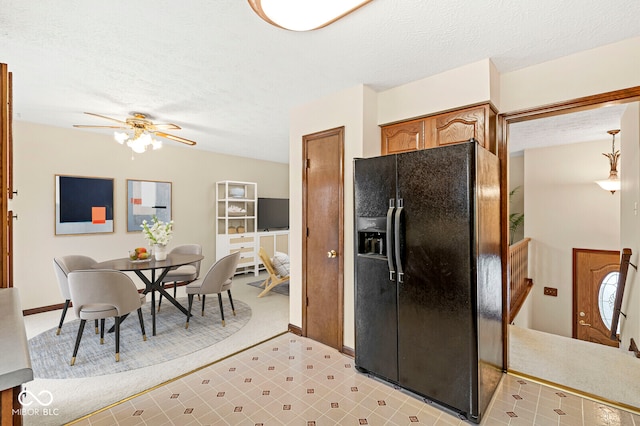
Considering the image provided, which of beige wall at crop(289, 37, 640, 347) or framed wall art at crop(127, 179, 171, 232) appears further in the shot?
framed wall art at crop(127, 179, 171, 232)

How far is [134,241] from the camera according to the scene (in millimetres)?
4945

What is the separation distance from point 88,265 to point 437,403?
407cm

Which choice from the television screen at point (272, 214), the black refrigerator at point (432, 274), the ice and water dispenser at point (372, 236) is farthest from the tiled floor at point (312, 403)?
the television screen at point (272, 214)

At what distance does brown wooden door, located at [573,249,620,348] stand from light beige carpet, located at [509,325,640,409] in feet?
8.07

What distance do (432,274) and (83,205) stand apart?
4881 millimetres

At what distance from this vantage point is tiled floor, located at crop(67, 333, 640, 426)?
2008 millimetres

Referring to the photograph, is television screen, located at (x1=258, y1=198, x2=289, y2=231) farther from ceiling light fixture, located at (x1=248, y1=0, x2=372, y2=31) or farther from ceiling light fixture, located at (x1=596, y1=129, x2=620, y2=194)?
ceiling light fixture, located at (x1=596, y1=129, x2=620, y2=194)

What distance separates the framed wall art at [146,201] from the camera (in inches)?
193

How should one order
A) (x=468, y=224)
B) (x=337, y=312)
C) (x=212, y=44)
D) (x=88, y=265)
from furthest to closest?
(x=88, y=265)
(x=337, y=312)
(x=212, y=44)
(x=468, y=224)

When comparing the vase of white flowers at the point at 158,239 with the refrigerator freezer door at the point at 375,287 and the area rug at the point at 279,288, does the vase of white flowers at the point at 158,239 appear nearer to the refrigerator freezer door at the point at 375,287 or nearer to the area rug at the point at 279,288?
the area rug at the point at 279,288

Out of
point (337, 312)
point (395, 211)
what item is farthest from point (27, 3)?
point (337, 312)

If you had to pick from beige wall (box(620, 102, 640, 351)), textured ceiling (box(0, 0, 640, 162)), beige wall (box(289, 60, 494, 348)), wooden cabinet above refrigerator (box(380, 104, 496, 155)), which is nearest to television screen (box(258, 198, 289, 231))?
beige wall (box(289, 60, 494, 348))

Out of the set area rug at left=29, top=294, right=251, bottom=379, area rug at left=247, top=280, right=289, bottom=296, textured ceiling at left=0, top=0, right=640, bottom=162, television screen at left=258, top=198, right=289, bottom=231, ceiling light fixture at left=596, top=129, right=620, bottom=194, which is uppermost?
textured ceiling at left=0, top=0, right=640, bottom=162

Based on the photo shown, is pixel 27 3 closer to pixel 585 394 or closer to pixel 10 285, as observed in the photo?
pixel 10 285
